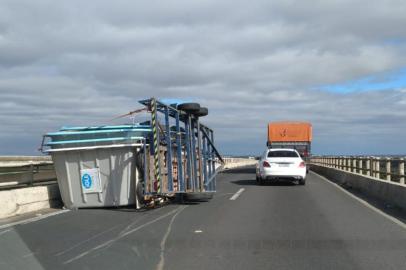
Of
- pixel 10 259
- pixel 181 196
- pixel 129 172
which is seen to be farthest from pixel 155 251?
pixel 181 196

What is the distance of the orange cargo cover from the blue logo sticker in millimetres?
24325

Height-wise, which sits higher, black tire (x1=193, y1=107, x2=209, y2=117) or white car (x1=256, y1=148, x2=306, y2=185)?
black tire (x1=193, y1=107, x2=209, y2=117)

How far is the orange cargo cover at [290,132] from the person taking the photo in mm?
36625

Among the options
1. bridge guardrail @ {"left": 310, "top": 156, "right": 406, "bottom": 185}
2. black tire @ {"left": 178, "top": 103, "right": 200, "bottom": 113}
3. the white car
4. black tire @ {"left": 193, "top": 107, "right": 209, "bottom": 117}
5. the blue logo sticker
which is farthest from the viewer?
the white car

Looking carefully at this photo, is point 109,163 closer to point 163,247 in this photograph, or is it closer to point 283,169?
point 163,247

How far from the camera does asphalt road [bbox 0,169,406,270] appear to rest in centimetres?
757

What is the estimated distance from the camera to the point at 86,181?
1337cm

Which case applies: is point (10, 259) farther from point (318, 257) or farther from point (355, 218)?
point (355, 218)

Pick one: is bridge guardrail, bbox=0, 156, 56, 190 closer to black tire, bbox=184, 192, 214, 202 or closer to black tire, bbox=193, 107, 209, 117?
black tire, bbox=184, 192, 214, 202

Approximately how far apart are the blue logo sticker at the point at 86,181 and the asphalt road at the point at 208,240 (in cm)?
63

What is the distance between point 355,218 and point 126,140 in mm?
5496

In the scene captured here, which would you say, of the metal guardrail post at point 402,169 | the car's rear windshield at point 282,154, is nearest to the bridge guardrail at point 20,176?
the metal guardrail post at point 402,169

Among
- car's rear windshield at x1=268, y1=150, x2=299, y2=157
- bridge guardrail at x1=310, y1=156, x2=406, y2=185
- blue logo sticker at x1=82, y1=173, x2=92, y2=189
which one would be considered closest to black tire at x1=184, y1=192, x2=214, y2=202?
blue logo sticker at x1=82, y1=173, x2=92, y2=189

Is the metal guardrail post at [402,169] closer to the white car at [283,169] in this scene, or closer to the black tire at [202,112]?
the black tire at [202,112]
